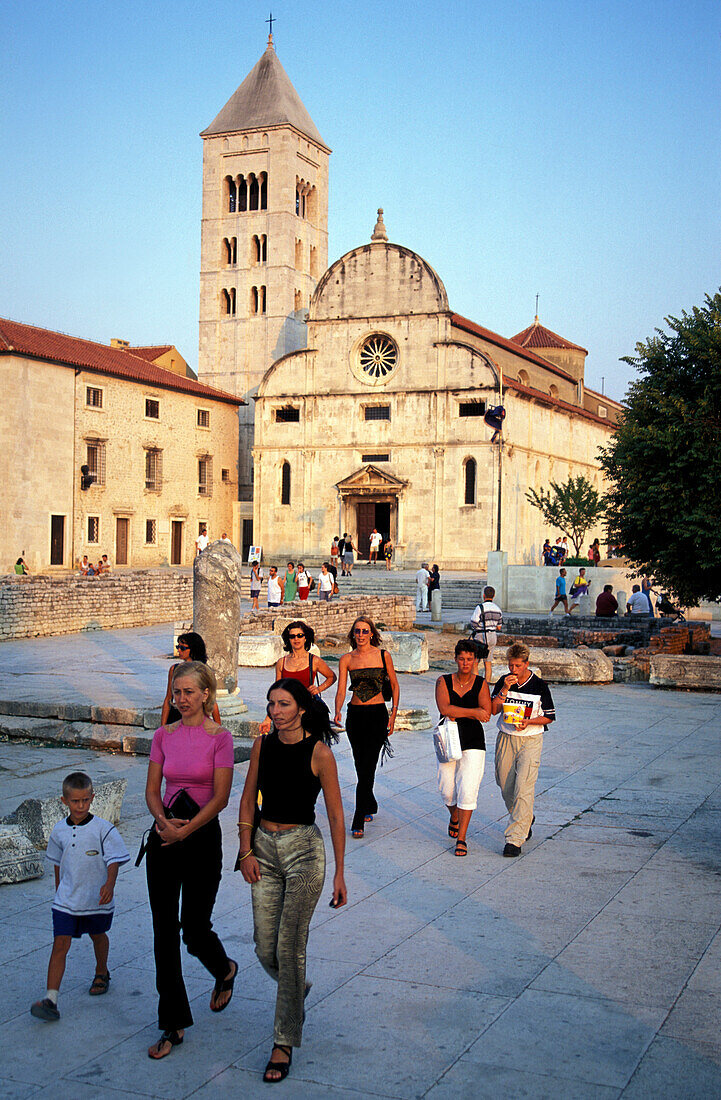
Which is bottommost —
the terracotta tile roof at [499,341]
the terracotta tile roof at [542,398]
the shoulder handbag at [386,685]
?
the shoulder handbag at [386,685]

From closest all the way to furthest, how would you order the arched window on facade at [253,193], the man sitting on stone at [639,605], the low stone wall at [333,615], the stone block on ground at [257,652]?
the stone block on ground at [257,652] < the low stone wall at [333,615] < the man sitting on stone at [639,605] < the arched window on facade at [253,193]

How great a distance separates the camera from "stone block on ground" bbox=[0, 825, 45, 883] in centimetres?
700

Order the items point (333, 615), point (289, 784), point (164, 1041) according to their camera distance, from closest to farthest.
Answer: point (164, 1041)
point (289, 784)
point (333, 615)

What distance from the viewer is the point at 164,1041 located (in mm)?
4500

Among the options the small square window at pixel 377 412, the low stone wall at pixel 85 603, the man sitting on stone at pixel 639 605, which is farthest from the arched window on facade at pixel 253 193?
the man sitting on stone at pixel 639 605

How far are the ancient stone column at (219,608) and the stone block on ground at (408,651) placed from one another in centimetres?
727

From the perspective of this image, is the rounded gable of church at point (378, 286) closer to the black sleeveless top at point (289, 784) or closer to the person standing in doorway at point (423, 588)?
the person standing in doorway at point (423, 588)

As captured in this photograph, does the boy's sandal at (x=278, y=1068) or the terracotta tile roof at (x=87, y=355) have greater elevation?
the terracotta tile roof at (x=87, y=355)

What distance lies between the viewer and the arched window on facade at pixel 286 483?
5372 centimetres

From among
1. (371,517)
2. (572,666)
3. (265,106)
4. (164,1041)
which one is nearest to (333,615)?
(572,666)

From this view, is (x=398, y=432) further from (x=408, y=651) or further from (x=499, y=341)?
(x=408, y=651)

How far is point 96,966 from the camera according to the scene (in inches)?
209

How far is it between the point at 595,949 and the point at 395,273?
47772 mm

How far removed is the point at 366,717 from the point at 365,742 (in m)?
0.19
